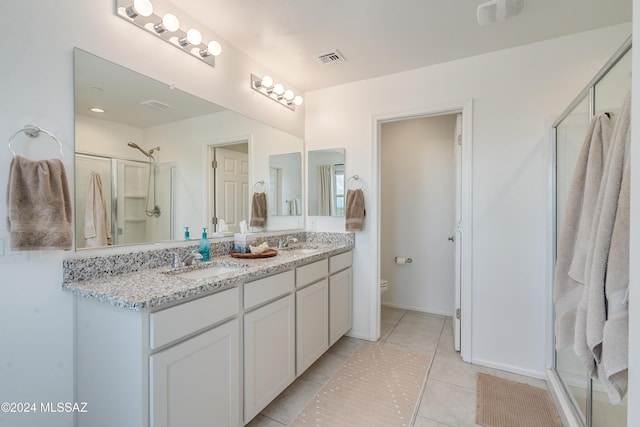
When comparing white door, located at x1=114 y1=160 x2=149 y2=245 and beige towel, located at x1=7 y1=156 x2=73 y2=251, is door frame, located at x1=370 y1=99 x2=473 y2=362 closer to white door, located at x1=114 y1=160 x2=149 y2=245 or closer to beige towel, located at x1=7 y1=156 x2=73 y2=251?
white door, located at x1=114 y1=160 x2=149 y2=245

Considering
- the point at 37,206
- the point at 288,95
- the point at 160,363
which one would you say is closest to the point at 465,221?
the point at 288,95

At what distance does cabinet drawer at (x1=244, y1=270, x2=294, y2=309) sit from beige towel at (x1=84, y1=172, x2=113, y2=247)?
729 mm

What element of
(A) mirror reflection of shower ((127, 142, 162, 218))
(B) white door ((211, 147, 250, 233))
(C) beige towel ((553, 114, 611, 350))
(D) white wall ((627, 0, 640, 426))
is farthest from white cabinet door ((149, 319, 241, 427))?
(C) beige towel ((553, 114, 611, 350))

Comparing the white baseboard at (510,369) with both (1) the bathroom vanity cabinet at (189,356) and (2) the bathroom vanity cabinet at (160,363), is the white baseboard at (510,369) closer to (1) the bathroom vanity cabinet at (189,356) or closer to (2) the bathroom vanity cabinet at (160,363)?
(1) the bathroom vanity cabinet at (189,356)

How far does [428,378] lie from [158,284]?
1.91 meters

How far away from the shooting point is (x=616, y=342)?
84 centimetres

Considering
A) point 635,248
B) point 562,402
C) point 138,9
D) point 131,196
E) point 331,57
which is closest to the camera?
point 635,248

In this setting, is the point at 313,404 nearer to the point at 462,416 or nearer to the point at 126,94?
the point at 462,416

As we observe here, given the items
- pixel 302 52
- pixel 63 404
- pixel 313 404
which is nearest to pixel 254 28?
pixel 302 52

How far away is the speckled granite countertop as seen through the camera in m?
1.07

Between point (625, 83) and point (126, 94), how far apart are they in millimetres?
2316

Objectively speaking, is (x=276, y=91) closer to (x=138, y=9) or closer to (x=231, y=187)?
(x=231, y=187)

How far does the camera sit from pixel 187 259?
1.70 meters

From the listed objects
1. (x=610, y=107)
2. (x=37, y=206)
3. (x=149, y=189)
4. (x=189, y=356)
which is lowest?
(x=189, y=356)
